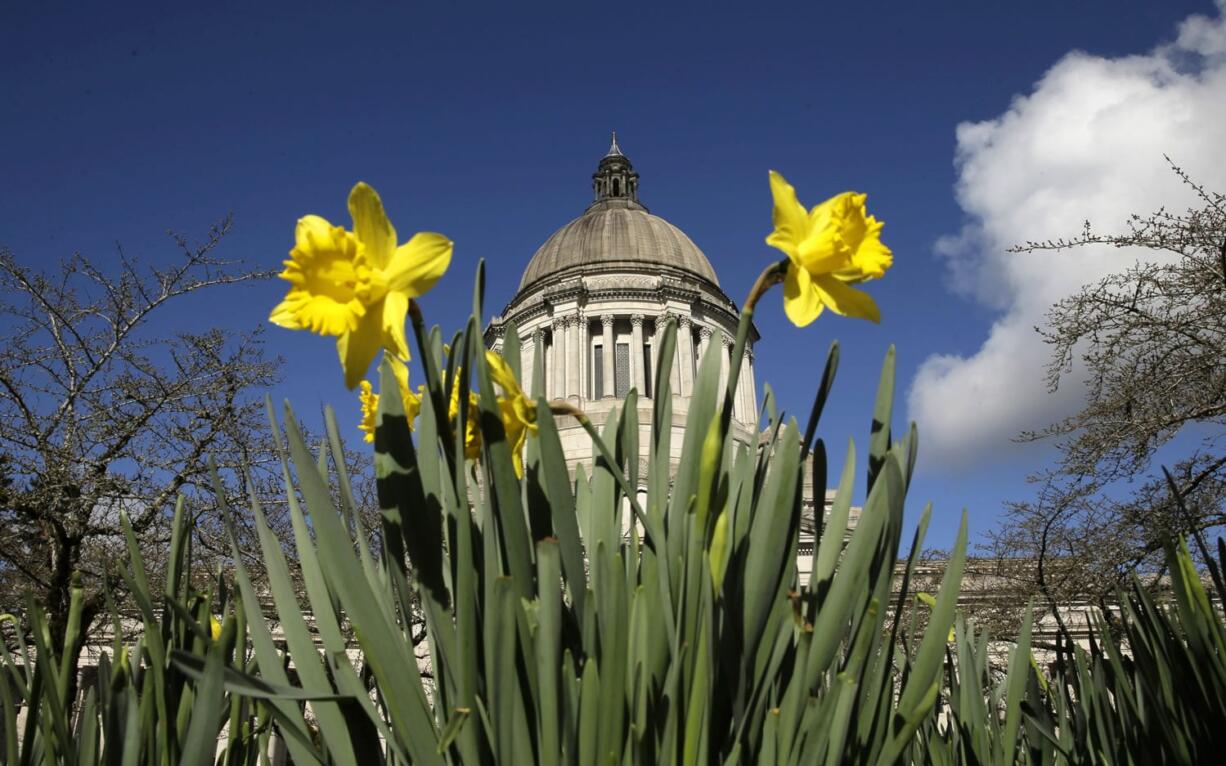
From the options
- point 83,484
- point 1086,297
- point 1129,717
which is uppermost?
point 1086,297

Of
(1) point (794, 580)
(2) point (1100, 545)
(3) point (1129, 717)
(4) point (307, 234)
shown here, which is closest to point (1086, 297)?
(2) point (1100, 545)

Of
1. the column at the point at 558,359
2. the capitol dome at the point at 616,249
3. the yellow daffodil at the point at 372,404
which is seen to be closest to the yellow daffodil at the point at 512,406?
the yellow daffodil at the point at 372,404

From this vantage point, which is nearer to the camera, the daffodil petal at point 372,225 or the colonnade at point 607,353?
the daffodil petal at point 372,225

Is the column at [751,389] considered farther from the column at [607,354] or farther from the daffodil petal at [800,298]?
the daffodil petal at [800,298]

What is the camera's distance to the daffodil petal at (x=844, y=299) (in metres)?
→ 1.32

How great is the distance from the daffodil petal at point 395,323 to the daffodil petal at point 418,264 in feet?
0.04

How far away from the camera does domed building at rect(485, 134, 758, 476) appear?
33906 millimetres

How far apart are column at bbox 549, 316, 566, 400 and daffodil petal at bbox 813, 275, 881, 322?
103 ft

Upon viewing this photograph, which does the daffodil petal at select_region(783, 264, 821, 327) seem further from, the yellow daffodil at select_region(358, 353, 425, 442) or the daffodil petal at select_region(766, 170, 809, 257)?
the yellow daffodil at select_region(358, 353, 425, 442)

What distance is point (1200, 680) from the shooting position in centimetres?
176

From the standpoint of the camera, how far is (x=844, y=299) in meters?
1.32

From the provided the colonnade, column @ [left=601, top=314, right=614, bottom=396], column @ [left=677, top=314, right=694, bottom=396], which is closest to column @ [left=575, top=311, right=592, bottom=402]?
the colonnade

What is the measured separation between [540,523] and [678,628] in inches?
11.5

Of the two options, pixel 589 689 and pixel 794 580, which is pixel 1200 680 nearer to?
pixel 794 580
